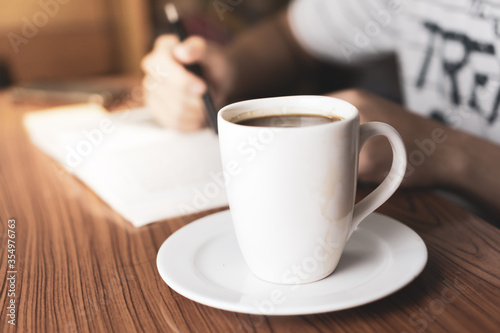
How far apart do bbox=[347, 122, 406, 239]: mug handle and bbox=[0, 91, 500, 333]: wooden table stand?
74 millimetres

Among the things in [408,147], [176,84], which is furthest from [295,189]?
[176,84]

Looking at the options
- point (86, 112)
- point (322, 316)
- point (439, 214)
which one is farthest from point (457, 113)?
point (86, 112)

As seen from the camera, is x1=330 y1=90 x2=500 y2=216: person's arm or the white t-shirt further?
the white t-shirt

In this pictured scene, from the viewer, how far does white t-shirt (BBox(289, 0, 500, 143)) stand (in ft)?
2.52

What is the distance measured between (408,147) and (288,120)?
26 centimetres

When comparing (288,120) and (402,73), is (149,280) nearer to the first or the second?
(288,120)

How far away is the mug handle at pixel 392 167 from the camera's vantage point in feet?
1.39

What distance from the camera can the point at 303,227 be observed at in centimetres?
40

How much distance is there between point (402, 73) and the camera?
100cm

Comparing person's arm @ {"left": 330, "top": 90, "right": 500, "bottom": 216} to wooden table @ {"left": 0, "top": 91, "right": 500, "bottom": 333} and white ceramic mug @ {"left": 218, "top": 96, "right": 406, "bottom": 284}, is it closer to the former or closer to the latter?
wooden table @ {"left": 0, "top": 91, "right": 500, "bottom": 333}

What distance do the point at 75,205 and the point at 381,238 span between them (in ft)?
1.28

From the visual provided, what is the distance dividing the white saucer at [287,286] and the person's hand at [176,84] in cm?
39

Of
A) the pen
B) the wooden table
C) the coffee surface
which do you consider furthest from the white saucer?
the pen

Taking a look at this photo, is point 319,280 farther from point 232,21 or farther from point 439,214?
point 232,21
